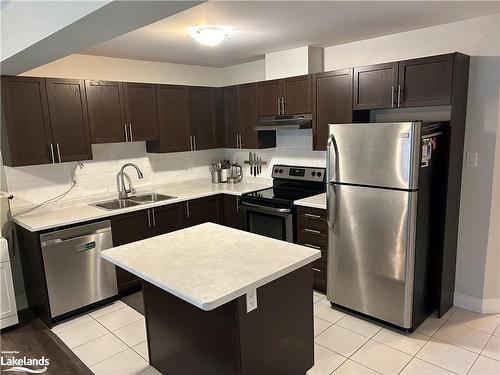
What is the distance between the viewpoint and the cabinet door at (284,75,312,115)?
147 inches

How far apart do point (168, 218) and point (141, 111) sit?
121 cm

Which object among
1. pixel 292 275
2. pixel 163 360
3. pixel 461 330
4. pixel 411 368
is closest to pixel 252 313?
pixel 292 275

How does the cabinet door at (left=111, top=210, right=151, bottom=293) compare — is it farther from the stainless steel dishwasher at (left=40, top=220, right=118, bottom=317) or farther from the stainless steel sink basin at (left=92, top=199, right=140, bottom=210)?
the stainless steel sink basin at (left=92, top=199, right=140, bottom=210)

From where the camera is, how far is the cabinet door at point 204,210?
4.02 m

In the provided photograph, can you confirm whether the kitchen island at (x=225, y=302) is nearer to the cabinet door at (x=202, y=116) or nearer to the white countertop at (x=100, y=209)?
the white countertop at (x=100, y=209)

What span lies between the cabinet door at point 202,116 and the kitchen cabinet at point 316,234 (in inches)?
65.0

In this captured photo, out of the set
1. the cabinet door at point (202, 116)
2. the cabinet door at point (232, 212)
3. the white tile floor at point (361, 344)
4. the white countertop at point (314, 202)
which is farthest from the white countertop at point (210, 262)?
the cabinet door at point (202, 116)

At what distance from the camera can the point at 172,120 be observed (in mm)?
4168

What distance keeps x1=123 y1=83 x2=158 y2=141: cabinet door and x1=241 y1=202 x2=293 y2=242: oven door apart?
1.33 metres

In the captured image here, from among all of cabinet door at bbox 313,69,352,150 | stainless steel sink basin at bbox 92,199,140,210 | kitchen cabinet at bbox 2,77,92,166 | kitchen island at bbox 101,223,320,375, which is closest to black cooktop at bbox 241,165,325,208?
cabinet door at bbox 313,69,352,150

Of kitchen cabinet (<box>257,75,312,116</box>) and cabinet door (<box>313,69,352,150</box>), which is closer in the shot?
cabinet door (<box>313,69,352,150</box>)

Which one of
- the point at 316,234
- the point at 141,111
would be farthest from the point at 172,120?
the point at 316,234

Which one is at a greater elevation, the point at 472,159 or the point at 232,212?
the point at 472,159

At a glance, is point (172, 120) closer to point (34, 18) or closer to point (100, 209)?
point (100, 209)
